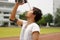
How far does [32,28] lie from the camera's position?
9.19 ft

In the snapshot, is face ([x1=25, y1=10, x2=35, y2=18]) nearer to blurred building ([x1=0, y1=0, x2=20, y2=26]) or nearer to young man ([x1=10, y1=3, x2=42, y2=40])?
young man ([x1=10, y1=3, x2=42, y2=40])

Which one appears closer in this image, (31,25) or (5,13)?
(31,25)

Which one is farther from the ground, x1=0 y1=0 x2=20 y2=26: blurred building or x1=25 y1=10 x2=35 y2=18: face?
x1=25 y1=10 x2=35 y2=18: face

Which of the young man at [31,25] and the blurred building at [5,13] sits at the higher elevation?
the young man at [31,25]

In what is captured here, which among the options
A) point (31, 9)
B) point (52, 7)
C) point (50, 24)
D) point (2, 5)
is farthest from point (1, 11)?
point (31, 9)

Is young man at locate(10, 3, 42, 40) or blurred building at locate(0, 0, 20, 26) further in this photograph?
blurred building at locate(0, 0, 20, 26)

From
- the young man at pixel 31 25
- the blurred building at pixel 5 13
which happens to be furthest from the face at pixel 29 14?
the blurred building at pixel 5 13

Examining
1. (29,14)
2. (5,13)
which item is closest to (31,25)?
(29,14)

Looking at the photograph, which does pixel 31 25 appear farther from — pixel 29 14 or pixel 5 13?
pixel 5 13

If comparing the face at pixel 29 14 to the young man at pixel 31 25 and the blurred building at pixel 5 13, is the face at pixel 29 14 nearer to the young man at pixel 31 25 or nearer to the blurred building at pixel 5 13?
the young man at pixel 31 25

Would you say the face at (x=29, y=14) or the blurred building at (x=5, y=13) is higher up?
the face at (x=29, y=14)

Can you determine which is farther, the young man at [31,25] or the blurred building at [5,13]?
the blurred building at [5,13]

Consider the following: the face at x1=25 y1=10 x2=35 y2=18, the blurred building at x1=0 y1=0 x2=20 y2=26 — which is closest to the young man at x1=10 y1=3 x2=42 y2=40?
the face at x1=25 y1=10 x2=35 y2=18

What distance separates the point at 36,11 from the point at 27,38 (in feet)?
1.17
